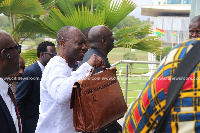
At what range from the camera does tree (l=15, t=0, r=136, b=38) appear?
4.82m

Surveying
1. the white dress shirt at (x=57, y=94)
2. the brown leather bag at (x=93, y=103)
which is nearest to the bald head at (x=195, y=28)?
the brown leather bag at (x=93, y=103)

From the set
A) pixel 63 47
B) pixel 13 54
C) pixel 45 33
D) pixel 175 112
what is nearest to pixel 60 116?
pixel 63 47

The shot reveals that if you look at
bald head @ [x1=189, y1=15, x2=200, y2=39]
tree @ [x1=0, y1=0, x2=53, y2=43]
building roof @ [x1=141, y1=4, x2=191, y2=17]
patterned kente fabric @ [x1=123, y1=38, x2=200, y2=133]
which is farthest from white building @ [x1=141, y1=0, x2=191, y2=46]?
patterned kente fabric @ [x1=123, y1=38, x2=200, y2=133]

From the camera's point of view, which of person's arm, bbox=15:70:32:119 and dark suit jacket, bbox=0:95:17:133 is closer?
dark suit jacket, bbox=0:95:17:133

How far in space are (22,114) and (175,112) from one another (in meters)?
2.34

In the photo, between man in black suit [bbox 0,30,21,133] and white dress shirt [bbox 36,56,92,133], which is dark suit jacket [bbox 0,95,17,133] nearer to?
man in black suit [bbox 0,30,21,133]

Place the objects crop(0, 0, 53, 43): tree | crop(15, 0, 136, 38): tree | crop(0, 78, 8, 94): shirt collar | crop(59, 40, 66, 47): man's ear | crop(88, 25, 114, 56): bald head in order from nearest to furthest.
Result: 1. crop(0, 78, 8, 94): shirt collar
2. crop(59, 40, 66, 47): man's ear
3. crop(88, 25, 114, 56): bald head
4. crop(15, 0, 136, 38): tree
5. crop(0, 0, 53, 43): tree

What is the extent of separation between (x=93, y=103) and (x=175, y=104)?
998mm

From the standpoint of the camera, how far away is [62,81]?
196 cm

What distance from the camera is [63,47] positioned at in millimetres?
2326

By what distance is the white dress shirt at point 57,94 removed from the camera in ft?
6.36

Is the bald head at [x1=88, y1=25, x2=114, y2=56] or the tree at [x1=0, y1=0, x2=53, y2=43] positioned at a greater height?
the tree at [x1=0, y1=0, x2=53, y2=43]

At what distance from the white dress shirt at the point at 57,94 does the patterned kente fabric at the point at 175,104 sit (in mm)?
855

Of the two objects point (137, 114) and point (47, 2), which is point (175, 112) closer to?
point (137, 114)
